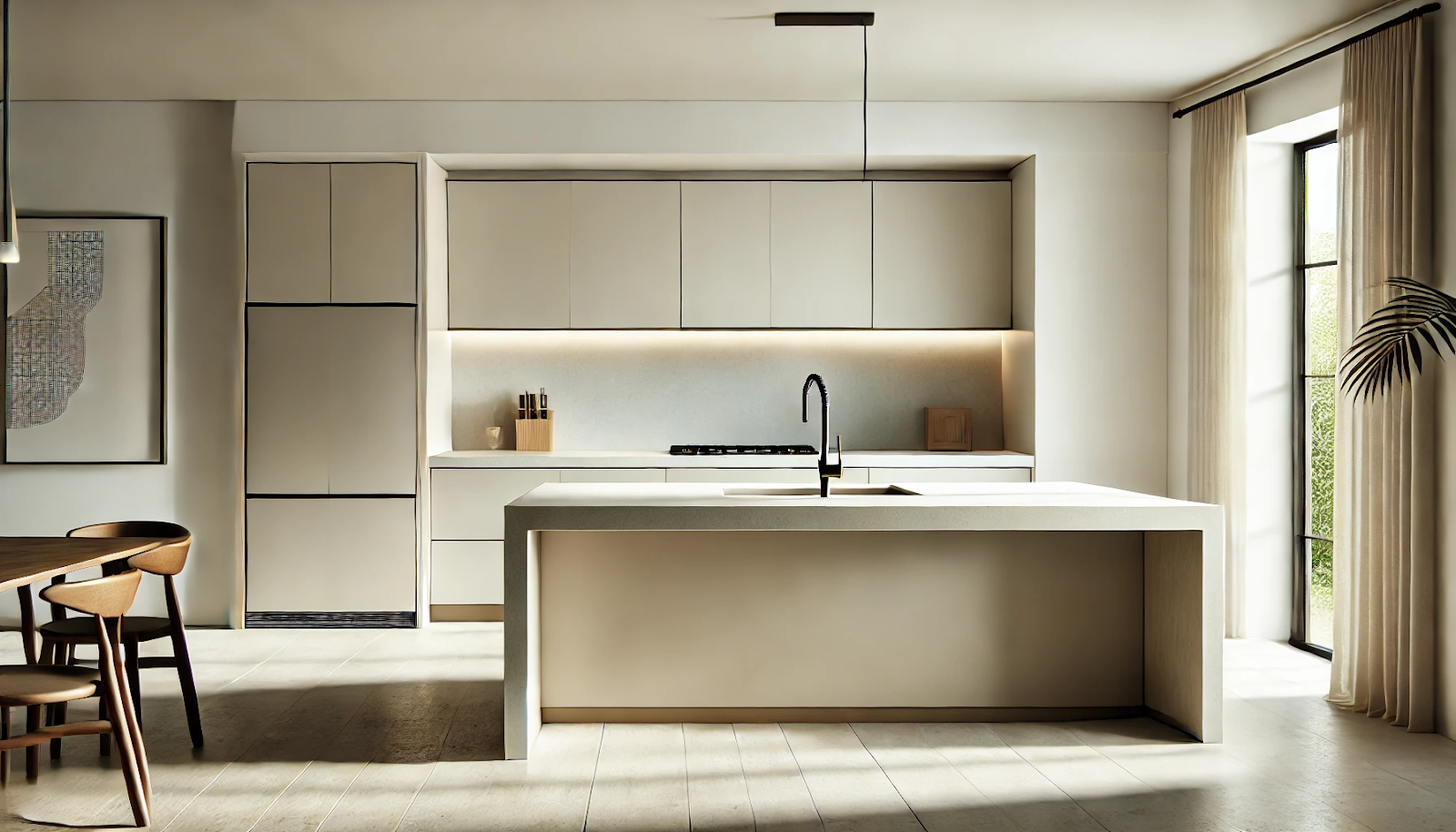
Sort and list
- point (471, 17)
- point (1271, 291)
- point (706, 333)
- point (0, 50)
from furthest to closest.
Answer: point (706, 333) < point (1271, 291) < point (0, 50) < point (471, 17)

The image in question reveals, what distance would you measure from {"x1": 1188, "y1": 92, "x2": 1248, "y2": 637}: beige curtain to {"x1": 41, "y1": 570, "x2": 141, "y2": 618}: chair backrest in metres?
4.53

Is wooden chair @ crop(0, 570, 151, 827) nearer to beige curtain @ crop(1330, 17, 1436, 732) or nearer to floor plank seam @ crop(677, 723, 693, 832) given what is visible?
floor plank seam @ crop(677, 723, 693, 832)

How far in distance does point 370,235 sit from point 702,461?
2.07m

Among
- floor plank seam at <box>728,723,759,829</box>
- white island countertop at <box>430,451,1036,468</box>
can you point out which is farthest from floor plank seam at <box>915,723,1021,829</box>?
white island countertop at <box>430,451,1036,468</box>

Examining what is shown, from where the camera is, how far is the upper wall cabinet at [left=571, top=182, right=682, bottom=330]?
5844mm

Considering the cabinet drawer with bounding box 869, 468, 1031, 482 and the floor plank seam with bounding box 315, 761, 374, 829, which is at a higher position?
the cabinet drawer with bounding box 869, 468, 1031, 482

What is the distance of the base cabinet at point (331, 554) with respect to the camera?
554 cm

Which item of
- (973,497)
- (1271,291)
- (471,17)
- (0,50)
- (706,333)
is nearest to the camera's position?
(973,497)

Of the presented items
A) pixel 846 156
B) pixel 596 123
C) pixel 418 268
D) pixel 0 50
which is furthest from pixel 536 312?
pixel 0 50

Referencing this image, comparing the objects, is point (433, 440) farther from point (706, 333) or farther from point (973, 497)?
point (973, 497)

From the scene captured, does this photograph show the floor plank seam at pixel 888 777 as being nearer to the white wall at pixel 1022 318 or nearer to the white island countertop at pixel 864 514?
the white island countertop at pixel 864 514

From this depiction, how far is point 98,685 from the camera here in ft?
9.43

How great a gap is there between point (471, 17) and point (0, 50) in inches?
85.9

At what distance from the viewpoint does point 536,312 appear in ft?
19.2
